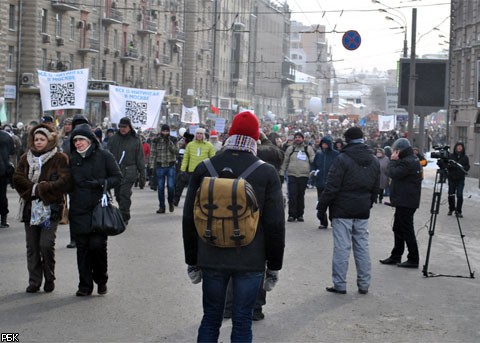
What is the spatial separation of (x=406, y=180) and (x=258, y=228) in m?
5.99

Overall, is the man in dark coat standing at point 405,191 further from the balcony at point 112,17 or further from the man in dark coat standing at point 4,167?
the balcony at point 112,17

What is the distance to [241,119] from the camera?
5859 millimetres

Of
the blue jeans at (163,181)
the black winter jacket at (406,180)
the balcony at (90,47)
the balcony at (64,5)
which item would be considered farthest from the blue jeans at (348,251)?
the balcony at (90,47)

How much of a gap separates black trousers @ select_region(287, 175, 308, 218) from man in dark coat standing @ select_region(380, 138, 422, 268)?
223 inches

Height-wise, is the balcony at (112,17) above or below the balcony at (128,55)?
above

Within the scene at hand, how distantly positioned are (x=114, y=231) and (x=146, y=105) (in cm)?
1593

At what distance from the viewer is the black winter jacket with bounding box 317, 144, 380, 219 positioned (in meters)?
9.29

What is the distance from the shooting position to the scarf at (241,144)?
5668 millimetres

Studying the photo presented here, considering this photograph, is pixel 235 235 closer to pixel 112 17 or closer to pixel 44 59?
pixel 44 59

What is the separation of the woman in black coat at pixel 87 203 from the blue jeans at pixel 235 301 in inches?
122

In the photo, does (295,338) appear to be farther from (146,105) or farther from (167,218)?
(146,105)

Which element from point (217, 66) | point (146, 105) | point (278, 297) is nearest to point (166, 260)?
point (278, 297)

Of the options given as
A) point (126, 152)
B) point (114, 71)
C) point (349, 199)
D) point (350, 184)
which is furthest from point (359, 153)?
point (114, 71)

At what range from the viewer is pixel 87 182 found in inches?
336
